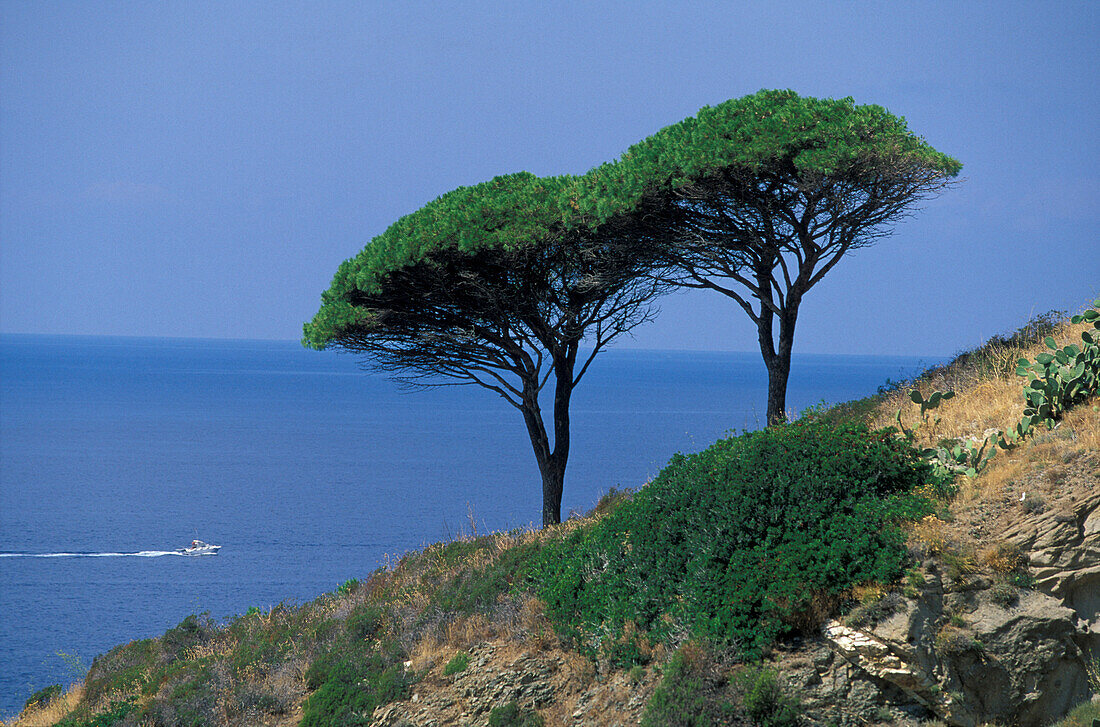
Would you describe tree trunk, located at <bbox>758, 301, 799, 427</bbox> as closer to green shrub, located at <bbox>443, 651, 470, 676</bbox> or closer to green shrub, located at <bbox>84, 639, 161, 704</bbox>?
green shrub, located at <bbox>443, 651, 470, 676</bbox>

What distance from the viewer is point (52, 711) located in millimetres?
17703

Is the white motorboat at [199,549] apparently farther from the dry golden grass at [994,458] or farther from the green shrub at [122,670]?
the dry golden grass at [994,458]

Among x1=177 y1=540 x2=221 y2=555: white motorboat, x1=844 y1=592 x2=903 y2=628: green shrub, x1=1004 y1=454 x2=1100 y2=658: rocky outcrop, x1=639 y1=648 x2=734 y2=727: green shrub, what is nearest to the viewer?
x1=639 y1=648 x2=734 y2=727: green shrub

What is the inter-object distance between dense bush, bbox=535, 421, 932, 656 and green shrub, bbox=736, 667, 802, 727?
0.40 m

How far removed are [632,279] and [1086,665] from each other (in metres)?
13.2

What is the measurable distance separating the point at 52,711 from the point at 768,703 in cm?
1736

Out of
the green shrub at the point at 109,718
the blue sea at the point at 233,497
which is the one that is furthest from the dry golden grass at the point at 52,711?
the blue sea at the point at 233,497

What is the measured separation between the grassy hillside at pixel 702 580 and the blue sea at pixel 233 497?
4.97m

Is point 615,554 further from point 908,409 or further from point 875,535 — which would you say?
point 908,409

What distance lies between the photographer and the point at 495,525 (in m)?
67.4

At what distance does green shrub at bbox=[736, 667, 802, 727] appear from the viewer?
7.81 metres

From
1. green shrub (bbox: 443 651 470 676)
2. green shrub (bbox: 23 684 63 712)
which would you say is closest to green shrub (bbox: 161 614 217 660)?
green shrub (bbox: 23 684 63 712)

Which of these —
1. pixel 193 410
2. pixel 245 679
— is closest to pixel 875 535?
pixel 245 679

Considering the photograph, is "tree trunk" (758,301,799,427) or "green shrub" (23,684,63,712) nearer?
"tree trunk" (758,301,799,427)
